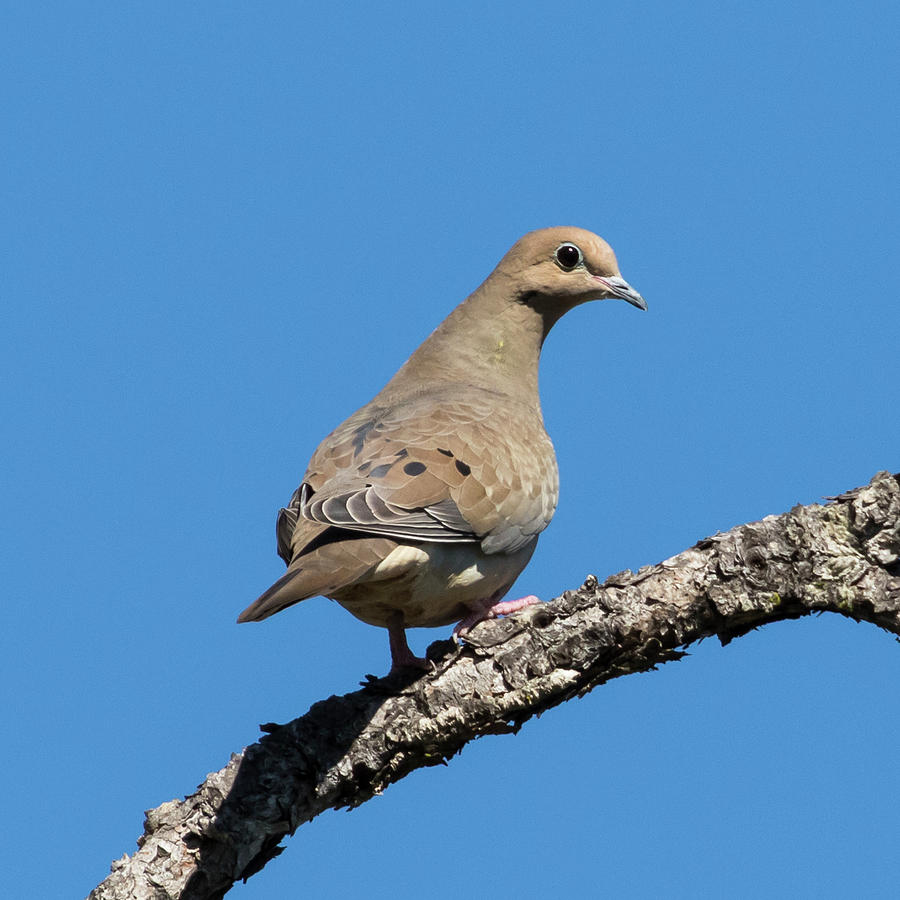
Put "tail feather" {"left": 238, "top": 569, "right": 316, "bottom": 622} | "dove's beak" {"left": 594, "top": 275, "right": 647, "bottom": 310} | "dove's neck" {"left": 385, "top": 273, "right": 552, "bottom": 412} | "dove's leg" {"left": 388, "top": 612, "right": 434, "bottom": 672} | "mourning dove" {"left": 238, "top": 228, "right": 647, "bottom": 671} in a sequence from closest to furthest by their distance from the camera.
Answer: "tail feather" {"left": 238, "top": 569, "right": 316, "bottom": 622}
"mourning dove" {"left": 238, "top": 228, "right": 647, "bottom": 671}
"dove's leg" {"left": 388, "top": 612, "right": 434, "bottom": 672}
"dove's neck" {"left": 385, "top": 273, "right": 552, "bottom": 412}
"dove's beak" {"left": 594, "top": 275, "right": 647, "bottom": 310}

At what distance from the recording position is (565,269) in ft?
23.4

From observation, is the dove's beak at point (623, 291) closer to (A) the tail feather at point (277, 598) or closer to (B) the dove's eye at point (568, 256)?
(B) the dove's eye at point (568, 256)

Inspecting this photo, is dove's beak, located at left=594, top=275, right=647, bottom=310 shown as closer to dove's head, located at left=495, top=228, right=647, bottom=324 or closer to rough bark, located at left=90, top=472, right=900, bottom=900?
dove's head, located at left=495, top=228, right=647, bottom=324

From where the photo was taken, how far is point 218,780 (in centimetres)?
517

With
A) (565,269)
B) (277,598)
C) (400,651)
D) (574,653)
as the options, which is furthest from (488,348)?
(277,598)

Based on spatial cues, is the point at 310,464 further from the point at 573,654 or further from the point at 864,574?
the point at 864,574

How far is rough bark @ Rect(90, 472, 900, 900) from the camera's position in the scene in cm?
517

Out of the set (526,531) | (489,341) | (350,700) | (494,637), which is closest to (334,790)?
(350,700)

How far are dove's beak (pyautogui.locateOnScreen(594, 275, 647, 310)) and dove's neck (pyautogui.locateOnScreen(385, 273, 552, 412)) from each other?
428mm

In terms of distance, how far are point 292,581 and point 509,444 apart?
1.71 m

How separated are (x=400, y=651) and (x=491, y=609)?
0.50m

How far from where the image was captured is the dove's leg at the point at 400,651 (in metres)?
5.52

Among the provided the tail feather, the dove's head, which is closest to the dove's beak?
the dove's head

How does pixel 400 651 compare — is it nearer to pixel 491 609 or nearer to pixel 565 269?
pixel 491 609
